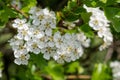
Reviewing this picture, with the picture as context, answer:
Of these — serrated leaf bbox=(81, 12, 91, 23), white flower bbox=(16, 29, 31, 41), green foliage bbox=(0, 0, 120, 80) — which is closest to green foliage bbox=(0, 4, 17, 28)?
green foliage bbox=(0, 0, 120, 80)

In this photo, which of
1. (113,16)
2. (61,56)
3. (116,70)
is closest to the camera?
(113,16)

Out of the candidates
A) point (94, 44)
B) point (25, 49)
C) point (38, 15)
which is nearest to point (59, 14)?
point (38, 15)

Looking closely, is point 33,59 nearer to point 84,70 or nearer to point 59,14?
point 59,14


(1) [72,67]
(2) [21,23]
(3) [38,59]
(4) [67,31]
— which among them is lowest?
(1) [72,67]

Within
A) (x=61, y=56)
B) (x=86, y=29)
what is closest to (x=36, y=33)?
(x=61, y=56)

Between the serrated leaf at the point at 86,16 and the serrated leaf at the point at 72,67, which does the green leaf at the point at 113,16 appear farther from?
the serrated leaf at the point at 72,67

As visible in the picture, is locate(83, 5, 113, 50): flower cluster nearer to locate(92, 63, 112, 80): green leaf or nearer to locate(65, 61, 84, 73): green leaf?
locate(92, 63, 112, 80): green leaf

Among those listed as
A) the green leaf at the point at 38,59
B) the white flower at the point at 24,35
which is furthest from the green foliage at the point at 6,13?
the green leaf at the point at 38,59

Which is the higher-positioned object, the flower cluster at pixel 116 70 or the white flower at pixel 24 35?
the white flower at pixel 24 35

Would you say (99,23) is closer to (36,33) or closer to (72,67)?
(36,33)
